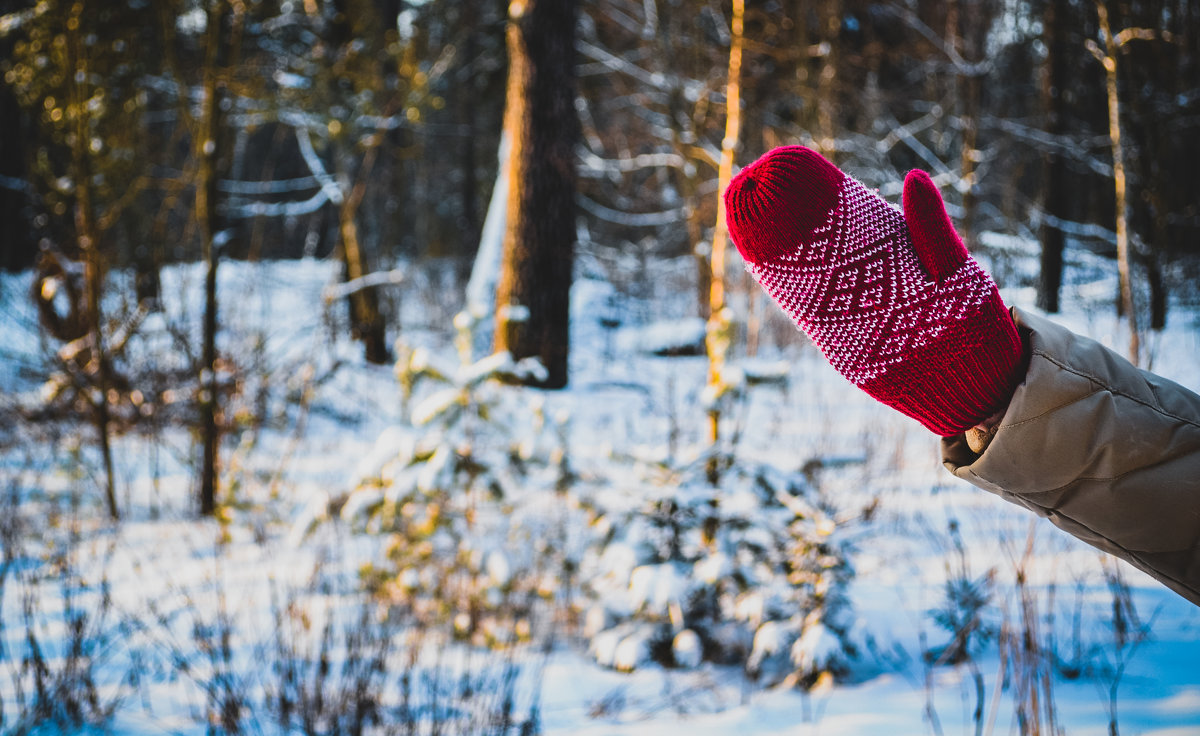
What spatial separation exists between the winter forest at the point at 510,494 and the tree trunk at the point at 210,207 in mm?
19

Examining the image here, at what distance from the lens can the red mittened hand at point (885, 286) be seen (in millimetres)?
862

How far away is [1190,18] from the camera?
3684 mm

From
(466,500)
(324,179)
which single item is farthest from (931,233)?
(324,179)

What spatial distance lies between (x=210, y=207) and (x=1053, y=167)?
34.5ft

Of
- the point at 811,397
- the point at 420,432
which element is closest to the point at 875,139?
the point at 811,397

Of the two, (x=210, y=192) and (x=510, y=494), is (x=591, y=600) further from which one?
(x=210, y=192)

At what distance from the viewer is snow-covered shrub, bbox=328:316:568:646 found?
2602mm

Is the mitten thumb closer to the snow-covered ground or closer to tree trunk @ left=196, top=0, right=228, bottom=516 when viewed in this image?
the snow-covered ground

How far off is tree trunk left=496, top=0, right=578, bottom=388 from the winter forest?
0.03 meters

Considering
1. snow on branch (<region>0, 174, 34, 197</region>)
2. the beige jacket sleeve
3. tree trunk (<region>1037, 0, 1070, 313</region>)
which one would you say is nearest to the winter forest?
the beige jacket sleeve

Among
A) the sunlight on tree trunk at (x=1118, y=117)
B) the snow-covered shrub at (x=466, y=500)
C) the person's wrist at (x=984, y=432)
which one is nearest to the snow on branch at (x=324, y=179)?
the snow-covered shrub at (x=466, y=500)

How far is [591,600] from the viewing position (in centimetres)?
270

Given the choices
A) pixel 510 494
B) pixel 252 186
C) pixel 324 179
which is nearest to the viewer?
pixel 510 494

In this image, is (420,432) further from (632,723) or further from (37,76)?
(37,76)
